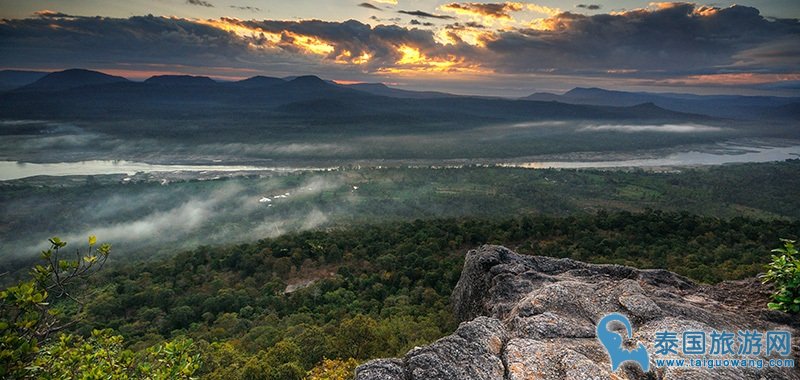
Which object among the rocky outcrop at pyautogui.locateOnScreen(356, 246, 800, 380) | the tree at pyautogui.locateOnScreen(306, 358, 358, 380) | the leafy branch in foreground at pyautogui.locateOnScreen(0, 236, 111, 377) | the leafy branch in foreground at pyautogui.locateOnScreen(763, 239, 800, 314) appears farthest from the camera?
the tree at pyautogui.locateOnScreen(306, 358, 358, 380)

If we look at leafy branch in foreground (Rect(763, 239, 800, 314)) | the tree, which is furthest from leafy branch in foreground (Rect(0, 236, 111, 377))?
leafy branch in foreground (Rect(763, 239, 800, 314))

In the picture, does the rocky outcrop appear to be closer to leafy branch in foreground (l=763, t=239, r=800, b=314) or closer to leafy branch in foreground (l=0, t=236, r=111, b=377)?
leafy branch in foreground (l=763, t=239, r=800, b=314)

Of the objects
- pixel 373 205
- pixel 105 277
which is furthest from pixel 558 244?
pixel 373 205

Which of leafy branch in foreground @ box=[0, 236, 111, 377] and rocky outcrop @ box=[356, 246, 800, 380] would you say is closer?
leafy branch in foreground @ box=[0, 236, 111, 377]

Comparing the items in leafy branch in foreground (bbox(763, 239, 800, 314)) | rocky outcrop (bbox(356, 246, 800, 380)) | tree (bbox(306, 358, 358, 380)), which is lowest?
tree (bbox(306, 358, 358, 380))

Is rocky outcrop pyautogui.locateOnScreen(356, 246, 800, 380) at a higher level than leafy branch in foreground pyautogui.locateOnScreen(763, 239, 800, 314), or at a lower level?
lower

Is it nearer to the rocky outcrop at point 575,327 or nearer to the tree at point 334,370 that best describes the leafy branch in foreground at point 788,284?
the rocky outcrop at point 575,327

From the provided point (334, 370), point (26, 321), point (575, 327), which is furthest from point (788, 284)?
point (26, 321)

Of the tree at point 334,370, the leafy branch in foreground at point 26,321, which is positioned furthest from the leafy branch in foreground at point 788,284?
the leafy branch in foreground at point 26,321

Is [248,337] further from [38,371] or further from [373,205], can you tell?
[373,205]
